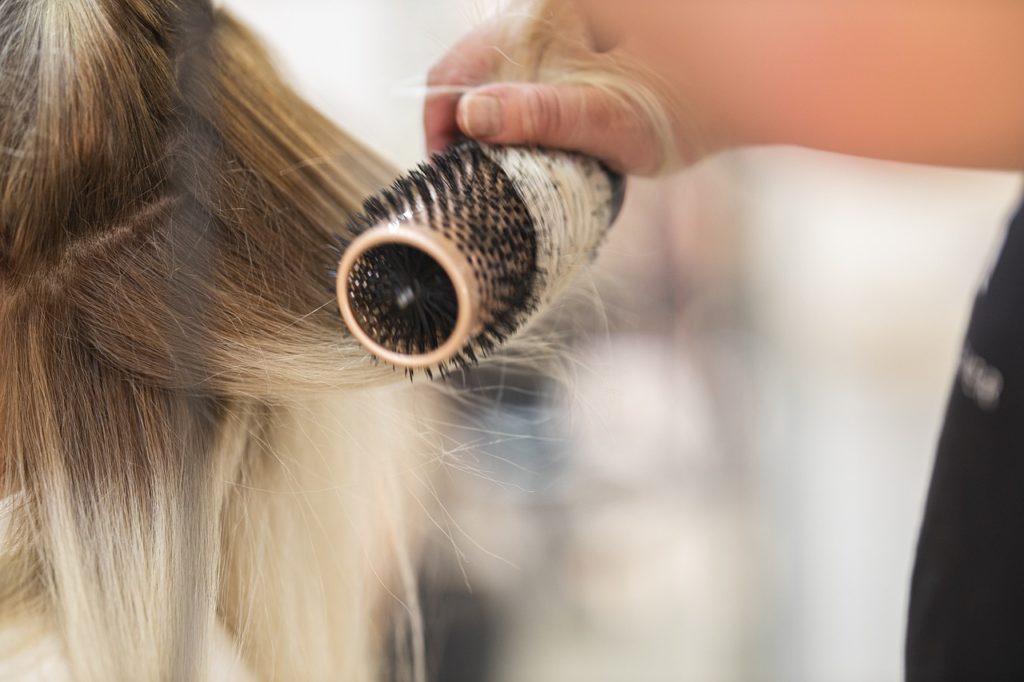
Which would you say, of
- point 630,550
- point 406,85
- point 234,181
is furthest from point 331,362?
point 630,550

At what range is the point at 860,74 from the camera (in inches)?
21.7

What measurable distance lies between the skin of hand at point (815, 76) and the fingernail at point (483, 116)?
35 millimetres

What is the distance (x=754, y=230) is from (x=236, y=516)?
589mm

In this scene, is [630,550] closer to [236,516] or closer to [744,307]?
[744,307]

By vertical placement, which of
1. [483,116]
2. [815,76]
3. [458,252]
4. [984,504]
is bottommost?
[984,504]

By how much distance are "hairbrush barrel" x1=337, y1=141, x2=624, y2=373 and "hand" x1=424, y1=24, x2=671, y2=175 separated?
0.06 feet

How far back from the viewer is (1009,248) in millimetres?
564

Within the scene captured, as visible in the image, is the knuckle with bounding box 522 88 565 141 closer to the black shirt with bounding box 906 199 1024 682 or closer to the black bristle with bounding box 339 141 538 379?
the black bristle with bounding box 339 141 538 379

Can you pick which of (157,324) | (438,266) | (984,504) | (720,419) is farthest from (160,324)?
(984,504)

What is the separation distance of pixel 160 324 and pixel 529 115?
1.10ft

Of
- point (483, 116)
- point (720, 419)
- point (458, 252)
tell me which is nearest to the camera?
point (458, 252)

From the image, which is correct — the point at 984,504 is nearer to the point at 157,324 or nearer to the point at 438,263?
the point at 438,263

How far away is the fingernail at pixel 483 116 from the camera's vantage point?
1.58 feet

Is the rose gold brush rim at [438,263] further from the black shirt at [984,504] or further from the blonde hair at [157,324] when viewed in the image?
the black shirt at [984,504]
